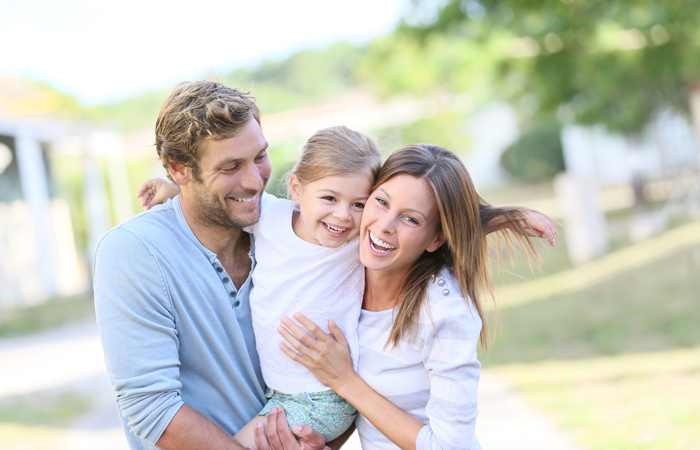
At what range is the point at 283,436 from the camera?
240 cm

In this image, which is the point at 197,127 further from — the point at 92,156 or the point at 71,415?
the point at 92,156

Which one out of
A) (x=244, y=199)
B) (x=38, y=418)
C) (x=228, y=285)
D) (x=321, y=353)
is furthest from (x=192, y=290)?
(x=38, y=418)

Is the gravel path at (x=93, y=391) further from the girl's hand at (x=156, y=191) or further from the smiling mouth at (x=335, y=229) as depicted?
the girl's hand at (x=156, y=191)

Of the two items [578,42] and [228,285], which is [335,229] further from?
[578,42]

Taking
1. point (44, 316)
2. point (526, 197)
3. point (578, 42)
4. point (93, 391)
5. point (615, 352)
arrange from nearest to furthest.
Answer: point (615, 352), point (93, 391), point (578, 42), point (44, 316), point (526, 197)

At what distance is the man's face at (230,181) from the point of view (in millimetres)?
2449

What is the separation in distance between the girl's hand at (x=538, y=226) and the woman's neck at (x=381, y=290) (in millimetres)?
503

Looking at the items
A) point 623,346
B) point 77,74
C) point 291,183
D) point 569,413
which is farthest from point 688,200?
point 77,74

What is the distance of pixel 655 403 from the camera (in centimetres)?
536

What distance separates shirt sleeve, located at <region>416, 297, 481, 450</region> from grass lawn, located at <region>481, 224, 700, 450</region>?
0.96m

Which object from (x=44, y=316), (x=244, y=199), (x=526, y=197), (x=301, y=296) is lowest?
(x=301, y=296)

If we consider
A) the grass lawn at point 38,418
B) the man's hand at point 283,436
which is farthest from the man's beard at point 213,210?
the grass lawn at point 38,418

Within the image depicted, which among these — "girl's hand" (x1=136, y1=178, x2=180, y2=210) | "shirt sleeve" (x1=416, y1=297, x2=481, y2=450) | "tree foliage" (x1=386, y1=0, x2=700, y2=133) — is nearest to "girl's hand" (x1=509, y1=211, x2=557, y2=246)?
"shirt sleeve" (x1=416, y1=297, x2=481, y2=450)

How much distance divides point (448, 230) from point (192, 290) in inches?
37.7
